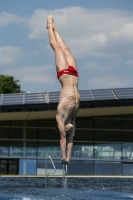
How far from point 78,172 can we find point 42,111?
4.73m

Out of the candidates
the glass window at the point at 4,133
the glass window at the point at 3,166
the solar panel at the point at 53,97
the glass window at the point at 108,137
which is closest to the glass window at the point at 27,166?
the glass window at the point at 3,166

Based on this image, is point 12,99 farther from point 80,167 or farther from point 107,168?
point 107,168

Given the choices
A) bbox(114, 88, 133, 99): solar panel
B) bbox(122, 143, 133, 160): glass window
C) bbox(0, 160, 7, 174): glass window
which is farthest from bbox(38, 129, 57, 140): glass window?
bbox(114, 88, 133, 99): solar panel

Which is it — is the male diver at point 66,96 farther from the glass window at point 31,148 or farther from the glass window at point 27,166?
the glass window at point 31,148

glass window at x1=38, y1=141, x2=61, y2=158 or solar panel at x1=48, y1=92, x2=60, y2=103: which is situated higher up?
solar panel at x1=48, y1=92, x2=60, y2=103

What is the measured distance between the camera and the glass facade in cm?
3095

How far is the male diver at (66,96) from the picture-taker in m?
8.45

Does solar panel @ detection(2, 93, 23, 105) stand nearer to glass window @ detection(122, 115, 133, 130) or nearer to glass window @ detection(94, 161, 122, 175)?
glass window @ detection(94, 161, 122, 175)

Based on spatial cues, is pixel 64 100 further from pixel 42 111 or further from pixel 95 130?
pixel 95 130

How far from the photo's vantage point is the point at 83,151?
31.4 metres

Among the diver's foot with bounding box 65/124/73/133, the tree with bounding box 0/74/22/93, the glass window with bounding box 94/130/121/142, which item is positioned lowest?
the diver's foot with bounding box 65/124/73/133

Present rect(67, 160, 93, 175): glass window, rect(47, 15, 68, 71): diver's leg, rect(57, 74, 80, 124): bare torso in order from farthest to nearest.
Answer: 1. rect(67, 160, 93, 175): glass window
2. rect(47, 15, 68, 71): diver's leg
3. rect(57, 74, 80, 124): bare torso

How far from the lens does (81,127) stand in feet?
104

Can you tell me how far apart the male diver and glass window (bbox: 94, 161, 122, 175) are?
73.4 feet
